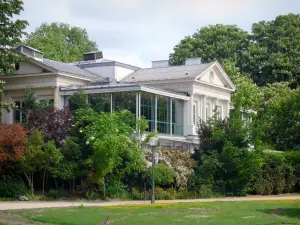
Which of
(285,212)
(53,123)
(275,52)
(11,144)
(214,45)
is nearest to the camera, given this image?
(285,212)

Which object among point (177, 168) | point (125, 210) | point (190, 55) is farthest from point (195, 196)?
point (190, 55)

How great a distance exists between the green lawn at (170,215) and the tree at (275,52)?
41.3 meters

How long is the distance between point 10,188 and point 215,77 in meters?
24.1

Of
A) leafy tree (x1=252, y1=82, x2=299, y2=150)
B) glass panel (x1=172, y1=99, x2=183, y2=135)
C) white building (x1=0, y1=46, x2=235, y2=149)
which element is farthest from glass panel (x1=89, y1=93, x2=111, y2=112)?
leafy tree (x1=252, y1=82, x2=299, y2=150)

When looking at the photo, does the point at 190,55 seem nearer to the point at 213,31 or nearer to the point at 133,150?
the point at 213,31

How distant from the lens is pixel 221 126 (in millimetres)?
41312

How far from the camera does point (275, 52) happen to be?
68.5 meters

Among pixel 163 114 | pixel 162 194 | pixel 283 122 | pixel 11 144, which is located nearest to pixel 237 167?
pixel 162 194

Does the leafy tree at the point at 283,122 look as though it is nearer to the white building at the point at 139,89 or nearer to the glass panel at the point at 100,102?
the white building at the point at 139,89

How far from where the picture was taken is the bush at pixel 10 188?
3300cm

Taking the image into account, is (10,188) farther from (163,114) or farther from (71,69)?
(71,69)

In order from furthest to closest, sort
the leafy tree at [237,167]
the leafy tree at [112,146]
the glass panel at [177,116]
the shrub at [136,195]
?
the glass panel at [177,116] → the leafy tree at [237,167] → the shrub at [136,195] → the leafy tree at [112,146]

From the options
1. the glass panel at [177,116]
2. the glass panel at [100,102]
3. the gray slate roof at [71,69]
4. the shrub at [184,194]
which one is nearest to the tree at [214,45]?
the gray slate roof at [71,69]

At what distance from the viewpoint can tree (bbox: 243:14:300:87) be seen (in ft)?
218
